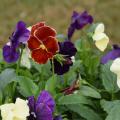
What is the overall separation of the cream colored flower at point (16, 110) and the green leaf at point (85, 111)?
0.75 feet

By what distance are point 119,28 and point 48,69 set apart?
119 inches

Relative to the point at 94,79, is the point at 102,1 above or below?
above

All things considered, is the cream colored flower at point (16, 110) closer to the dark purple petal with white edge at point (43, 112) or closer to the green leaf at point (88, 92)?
the dark purple petal with white edge at point (43, 112)

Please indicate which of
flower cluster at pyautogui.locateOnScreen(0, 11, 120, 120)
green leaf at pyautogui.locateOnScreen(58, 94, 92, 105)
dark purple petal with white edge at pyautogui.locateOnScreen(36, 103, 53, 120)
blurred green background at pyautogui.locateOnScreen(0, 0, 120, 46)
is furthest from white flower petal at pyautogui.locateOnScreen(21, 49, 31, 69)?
blurred green background at pyautogui.locateOnScreen(0, 0, 120, 46)

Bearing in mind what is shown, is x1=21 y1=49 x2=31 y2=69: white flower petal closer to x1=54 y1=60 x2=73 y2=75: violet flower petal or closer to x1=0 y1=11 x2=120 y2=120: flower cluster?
x1=0 y1=11 x2=120 y2=120: flower cluster

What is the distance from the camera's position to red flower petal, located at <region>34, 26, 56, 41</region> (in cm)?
147

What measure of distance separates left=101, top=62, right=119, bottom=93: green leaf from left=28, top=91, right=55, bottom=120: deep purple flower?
33cm

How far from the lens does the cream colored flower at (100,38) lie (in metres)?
1.76

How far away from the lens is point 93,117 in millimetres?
1542

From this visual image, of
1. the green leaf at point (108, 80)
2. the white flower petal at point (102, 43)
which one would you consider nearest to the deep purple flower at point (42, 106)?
the green leaf at point (108, 80)

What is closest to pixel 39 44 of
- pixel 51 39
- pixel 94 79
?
pixel 51 39

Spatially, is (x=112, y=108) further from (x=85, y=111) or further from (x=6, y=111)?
(x=6, y=111)

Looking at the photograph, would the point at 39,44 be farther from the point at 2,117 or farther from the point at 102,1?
the point at 102,1

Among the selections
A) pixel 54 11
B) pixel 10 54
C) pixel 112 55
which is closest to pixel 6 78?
pixel 10 54
